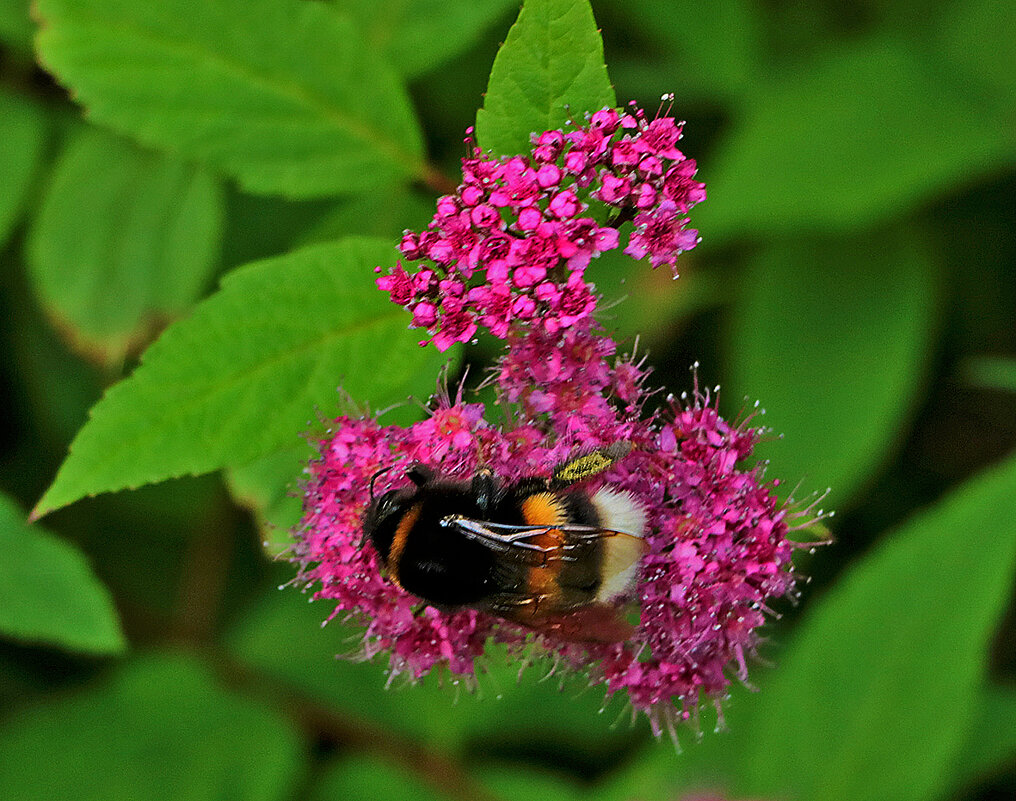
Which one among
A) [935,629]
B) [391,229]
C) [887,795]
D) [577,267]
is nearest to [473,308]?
[577,267]

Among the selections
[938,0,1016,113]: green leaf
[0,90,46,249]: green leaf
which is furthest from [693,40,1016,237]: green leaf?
[0,90,46,249]: green leaf

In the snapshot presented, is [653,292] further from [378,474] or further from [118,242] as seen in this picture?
Result: [378,474]

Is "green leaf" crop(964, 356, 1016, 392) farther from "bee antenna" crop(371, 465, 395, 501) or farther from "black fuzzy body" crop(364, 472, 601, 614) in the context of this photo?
"bee antenna" crop(371, 465, 395, 501)

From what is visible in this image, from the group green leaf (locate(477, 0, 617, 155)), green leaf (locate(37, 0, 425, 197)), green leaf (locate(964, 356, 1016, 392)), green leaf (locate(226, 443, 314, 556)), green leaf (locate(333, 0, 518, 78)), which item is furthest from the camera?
green leaf (locate(964, 356, 1016, 392))

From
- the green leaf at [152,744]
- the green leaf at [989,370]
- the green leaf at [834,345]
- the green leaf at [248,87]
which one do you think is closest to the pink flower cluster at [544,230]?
the green leaf at [248,87]

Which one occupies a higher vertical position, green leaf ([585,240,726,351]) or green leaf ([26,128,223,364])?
green leaf ([585,240,726,351])

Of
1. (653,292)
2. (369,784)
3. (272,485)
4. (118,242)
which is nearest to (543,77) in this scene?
(272,485)

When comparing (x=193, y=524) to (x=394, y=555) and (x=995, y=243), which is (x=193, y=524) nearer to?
(x=394, y=555)

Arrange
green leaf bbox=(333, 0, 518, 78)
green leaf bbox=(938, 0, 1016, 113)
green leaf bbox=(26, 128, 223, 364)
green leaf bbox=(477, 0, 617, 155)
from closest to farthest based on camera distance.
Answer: green leaf bbox=(477, 0, 617, 155)
green leaf bbox=(333, 0, 518, 78)
green leaf bbox=(26, 128, 223, 364)
green leaf bbox=(938, 0, 1016, 113)
